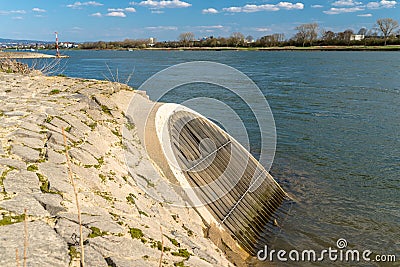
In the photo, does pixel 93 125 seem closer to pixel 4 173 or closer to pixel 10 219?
pixel 4 173

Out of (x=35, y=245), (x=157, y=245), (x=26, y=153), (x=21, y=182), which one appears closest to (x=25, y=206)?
(x=21, y=182)

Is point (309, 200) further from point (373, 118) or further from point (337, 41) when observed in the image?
point (337, 41)

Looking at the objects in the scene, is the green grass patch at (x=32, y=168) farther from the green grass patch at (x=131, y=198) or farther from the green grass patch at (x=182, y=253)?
the green grass patch at (x=182, y=253)

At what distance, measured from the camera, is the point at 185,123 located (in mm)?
8680

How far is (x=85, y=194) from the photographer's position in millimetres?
4684

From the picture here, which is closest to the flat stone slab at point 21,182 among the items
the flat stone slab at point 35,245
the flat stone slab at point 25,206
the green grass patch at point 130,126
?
the flat stone slab at point 25,206

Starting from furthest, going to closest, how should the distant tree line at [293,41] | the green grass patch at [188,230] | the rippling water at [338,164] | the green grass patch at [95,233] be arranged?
1. the distant tree line at [293,41]
2. the rippling water at [338,164]
3. the green grass patch at [188,230]
4. the green grass patch at [95,233]

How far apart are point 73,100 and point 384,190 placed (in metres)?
9.23

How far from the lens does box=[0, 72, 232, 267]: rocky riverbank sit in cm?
357

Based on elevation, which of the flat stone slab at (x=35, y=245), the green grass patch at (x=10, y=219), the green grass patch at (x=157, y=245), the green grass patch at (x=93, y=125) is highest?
the green grass patch at (x=93, y=125)

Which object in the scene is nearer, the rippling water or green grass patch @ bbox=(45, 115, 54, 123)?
green grass patch @ bbox=(45, 115, 54, 123)

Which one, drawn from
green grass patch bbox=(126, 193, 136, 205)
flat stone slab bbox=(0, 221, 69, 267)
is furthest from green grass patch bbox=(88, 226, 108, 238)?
green grass patch bbox=(126, 193, 136, 205)

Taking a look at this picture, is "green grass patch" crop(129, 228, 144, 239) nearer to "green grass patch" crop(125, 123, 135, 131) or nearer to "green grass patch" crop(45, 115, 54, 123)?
"green grass patch" crop(45, 115, 54, 123)

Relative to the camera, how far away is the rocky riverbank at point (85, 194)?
3.57 meters
